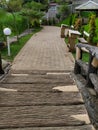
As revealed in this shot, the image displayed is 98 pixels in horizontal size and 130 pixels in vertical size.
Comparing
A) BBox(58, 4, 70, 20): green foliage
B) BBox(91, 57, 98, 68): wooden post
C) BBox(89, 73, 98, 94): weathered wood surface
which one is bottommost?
BBox(58, 4, 70, 20): green foliage

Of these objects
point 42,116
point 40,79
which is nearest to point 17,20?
point 40,79

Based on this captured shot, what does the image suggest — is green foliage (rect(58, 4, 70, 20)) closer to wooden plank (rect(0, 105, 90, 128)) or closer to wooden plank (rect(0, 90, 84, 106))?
wooden plank (rect(0, 90, 84, 106))

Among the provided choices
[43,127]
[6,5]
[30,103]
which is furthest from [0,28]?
[43,127]

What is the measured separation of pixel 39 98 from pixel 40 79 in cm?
177

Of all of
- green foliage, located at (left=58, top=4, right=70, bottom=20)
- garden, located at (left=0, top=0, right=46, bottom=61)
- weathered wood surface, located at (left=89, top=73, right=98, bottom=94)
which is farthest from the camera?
green foliage, located at (left=58, top=4, right=70, bottom=20)

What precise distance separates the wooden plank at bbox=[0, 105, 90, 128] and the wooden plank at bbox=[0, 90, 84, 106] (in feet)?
0.75

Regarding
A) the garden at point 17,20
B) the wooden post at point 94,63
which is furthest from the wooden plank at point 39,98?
the garden at point 17,20

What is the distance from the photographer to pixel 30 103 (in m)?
4.74

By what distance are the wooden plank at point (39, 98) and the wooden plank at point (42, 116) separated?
0.23 metres

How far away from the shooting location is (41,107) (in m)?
4.57

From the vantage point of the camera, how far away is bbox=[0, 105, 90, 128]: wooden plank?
3902mm

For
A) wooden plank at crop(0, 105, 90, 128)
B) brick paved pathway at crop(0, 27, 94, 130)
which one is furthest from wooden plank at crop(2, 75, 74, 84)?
wooden plank at crop(0, 105, 90, 128)

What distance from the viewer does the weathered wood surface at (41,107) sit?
12.7ft

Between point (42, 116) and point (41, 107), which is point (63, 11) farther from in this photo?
point (42, 116)
